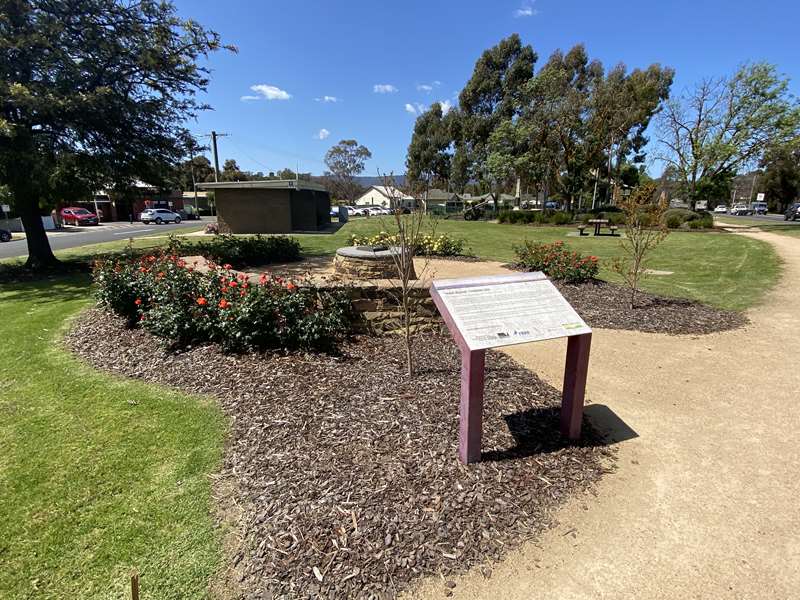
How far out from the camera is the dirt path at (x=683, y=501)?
203 cm

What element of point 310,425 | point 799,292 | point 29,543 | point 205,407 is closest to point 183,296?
point 205,407

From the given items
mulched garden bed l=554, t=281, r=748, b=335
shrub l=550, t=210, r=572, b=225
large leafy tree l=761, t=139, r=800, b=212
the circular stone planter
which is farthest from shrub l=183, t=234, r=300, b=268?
large leafy tree l=761, t=139, r=800, b=212

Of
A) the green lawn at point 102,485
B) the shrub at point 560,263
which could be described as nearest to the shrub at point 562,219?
the shrub at point 560,263

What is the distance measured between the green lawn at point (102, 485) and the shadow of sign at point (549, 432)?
1921 millimetres

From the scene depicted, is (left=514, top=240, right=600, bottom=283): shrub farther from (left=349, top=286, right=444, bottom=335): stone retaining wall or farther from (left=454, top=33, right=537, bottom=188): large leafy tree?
(left=454, top=33, right=537, bottom=188): large leafy tree

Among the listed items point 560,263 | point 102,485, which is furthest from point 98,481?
point 560,263

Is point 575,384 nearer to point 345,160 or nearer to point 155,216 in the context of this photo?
point 155,216

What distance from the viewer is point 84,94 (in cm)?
920

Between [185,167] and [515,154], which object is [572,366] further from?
[515,154]

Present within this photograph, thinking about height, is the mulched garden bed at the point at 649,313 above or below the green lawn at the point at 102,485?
above

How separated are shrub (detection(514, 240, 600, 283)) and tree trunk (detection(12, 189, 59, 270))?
41.5ft

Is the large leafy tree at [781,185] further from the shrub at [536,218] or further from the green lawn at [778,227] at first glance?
the shrub at [536,218]

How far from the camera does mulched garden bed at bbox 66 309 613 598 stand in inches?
83.0

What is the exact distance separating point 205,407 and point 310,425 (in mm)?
1075
